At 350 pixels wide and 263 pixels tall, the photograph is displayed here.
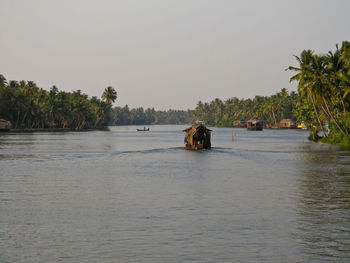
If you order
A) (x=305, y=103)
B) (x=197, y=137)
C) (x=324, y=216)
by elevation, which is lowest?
(x=324, y=216)

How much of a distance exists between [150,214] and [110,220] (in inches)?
70.4

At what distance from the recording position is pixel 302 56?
65.1m

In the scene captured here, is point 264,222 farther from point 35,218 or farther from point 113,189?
point 113,189

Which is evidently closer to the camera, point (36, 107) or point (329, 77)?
point (329, 77)

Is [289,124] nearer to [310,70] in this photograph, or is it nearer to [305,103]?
[305,103]

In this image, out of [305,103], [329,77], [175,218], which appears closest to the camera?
[175,218]

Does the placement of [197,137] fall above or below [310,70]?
below

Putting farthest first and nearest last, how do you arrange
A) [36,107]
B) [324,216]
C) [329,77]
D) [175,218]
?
[36,107] < [329,77] < [324,216] < [175,218]

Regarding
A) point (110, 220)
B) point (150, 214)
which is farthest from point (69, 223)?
point (150, 214)

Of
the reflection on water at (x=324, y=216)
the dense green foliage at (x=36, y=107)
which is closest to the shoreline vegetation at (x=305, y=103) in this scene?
the dense green foliage at (x=36, y=107)

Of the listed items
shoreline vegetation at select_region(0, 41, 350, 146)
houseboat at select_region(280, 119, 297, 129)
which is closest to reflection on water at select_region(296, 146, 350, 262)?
shoreline vegetation at select_region(0, 41, 350, 146)

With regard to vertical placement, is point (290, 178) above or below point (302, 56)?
below

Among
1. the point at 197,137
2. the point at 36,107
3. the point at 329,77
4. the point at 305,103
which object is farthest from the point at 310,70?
the point at 36,107

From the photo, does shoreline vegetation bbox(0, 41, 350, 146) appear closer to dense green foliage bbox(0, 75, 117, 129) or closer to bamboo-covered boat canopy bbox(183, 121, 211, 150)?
dense green foliage bbox(0, 75, 117, 129)
